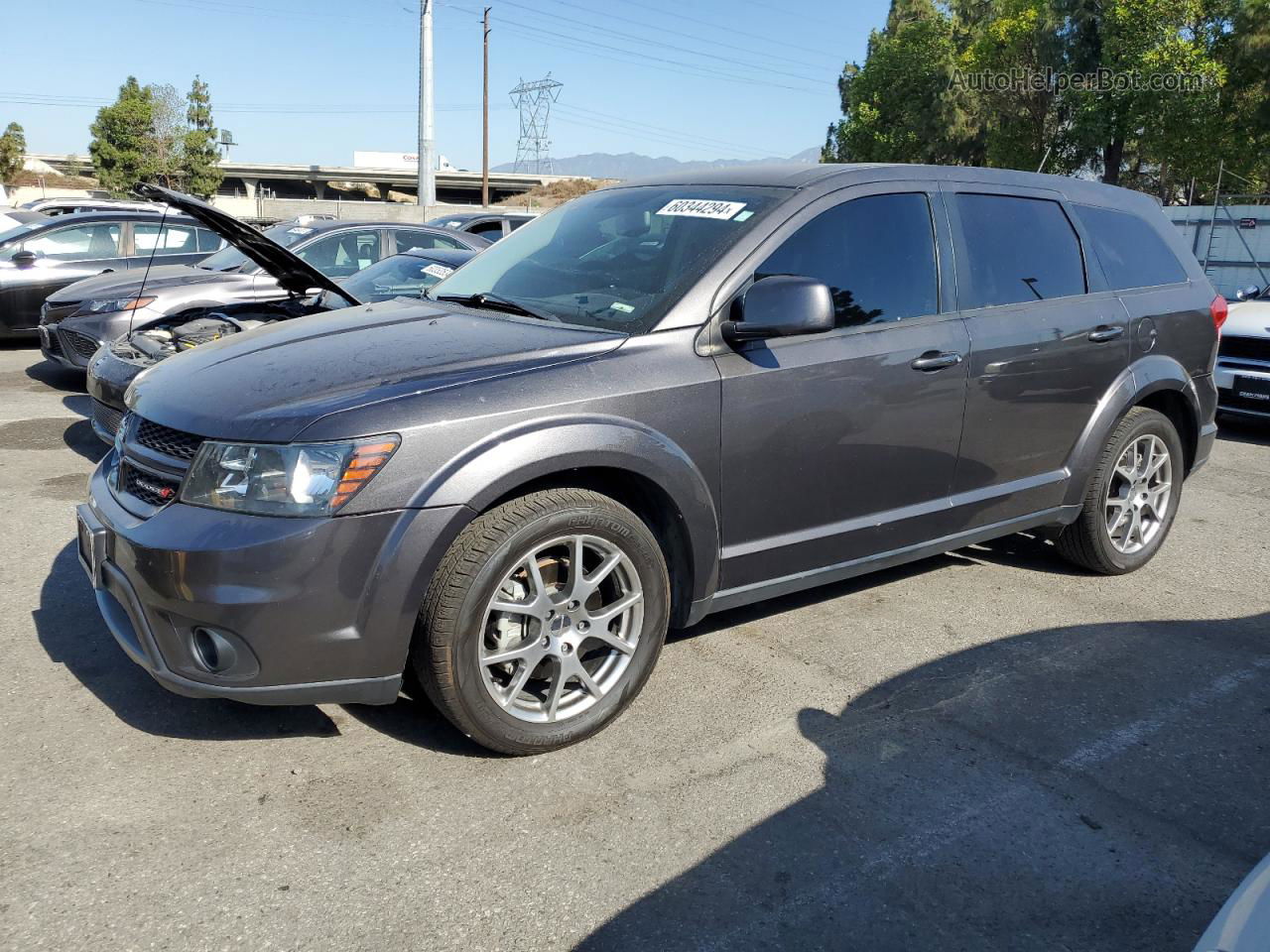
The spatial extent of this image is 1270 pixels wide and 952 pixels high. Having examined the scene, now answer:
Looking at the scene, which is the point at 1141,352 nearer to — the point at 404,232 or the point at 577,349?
the point at 577,349

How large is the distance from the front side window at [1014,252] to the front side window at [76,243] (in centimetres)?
1026

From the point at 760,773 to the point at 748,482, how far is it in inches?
37.2

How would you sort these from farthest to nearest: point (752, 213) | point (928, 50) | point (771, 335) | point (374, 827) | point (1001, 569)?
1. point (928, 50)
2. point (1001, 569)
3. point (752, 213)
4. point (771, 335)
5. point (374, 827)

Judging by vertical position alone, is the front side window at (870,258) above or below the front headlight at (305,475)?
above

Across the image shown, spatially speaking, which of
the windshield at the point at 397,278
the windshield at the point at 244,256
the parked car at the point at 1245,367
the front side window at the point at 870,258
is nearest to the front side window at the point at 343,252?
the windshield at the point at 244,256

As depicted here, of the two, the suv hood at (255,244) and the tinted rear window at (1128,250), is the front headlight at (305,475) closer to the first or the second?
the suv hood at (255,244)

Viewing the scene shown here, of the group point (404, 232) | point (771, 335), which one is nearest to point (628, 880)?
point (771, 335)

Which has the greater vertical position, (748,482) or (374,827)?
(748,482)

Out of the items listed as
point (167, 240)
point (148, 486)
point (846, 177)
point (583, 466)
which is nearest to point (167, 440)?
point (148, 486)

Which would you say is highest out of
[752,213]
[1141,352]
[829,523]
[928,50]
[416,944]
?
[928,50]

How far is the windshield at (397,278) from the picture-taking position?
7.71m

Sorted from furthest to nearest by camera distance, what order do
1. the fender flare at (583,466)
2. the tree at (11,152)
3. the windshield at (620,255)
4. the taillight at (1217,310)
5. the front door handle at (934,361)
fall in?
the tree at (11,152) < the taillight at (1217,310) < the front door handle at (934,361) < the windshield at (620,255) < the fender flare at (583,466)

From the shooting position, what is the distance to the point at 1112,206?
495 centimetres

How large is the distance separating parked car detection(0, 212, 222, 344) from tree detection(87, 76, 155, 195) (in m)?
52.9
